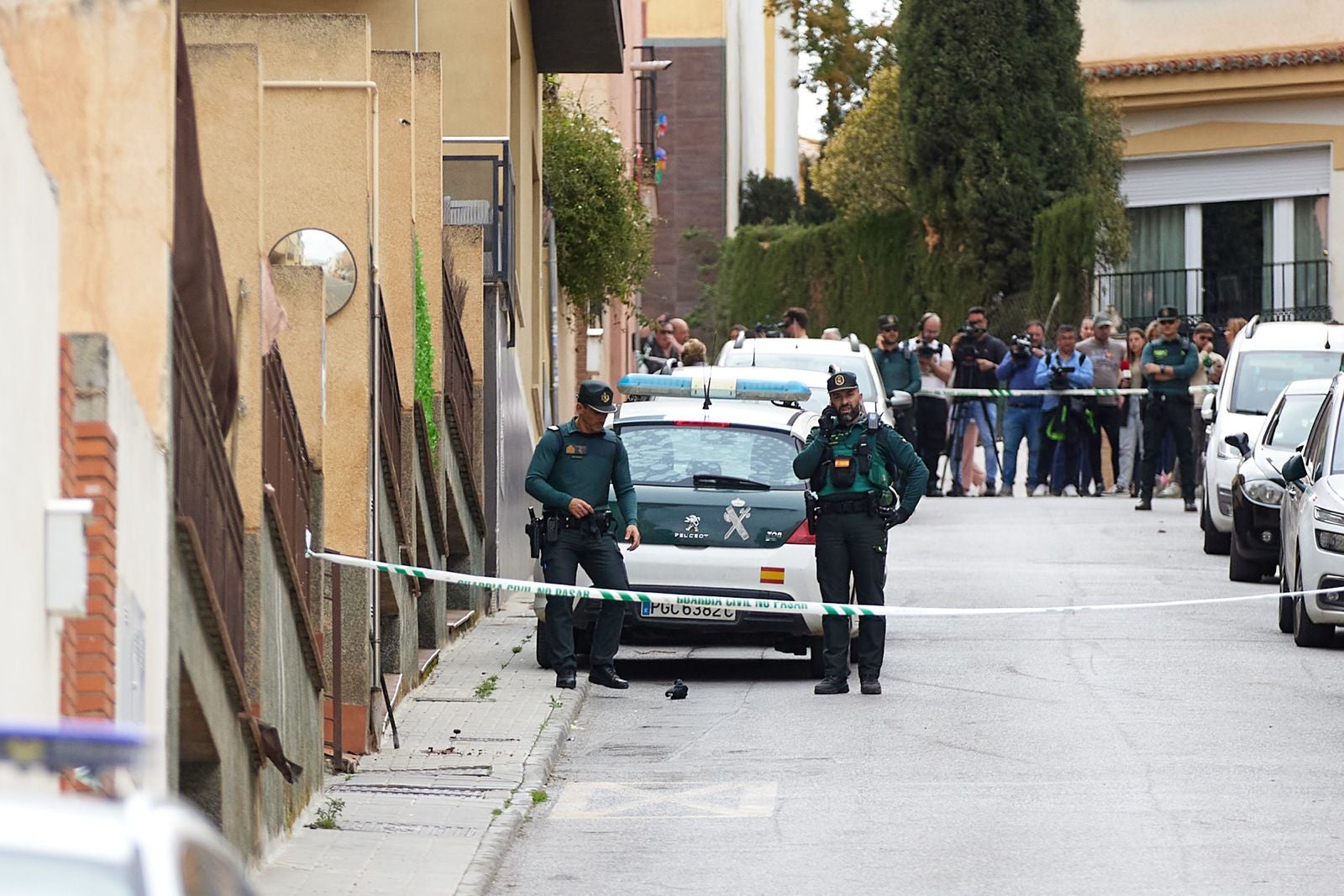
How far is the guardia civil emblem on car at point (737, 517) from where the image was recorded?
45.9 feet

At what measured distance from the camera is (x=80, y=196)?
6.67 metres

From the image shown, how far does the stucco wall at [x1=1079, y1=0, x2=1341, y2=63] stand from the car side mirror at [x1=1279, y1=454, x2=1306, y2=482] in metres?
26.8

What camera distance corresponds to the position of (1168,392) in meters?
25.2

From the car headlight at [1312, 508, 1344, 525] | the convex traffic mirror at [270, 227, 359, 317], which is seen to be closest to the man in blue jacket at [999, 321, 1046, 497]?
the car headlight at [1312, 508, 1344, 525]

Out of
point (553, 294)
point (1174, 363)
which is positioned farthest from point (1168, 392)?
point (553, 294)

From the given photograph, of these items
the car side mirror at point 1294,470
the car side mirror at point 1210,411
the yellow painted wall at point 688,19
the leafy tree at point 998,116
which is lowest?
the car side mirror at point 1294,470

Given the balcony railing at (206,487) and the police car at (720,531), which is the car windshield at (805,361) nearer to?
the police car at (720,531)

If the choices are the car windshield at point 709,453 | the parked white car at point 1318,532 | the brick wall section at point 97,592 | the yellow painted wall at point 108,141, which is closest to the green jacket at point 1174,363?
the parked white car at point 1318,532

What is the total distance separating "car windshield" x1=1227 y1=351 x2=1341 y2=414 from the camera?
22062 mm

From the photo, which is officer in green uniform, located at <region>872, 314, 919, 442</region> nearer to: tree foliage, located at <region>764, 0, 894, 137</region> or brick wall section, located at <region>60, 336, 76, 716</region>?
brick wall section, located at <region>60, 336, 76, 716</region>

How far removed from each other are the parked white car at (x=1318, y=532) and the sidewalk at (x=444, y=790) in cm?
451

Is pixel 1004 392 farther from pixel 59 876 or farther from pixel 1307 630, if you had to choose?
pixel 59 876

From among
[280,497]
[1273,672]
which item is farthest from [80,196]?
[1273,672]

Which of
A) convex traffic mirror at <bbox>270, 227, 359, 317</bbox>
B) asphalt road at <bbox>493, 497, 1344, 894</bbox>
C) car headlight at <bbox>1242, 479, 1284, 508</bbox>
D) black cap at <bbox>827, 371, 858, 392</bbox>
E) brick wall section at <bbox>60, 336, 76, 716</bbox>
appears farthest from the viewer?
car headlight at <bbox>1242, 479, 1284, 508</bbox>
